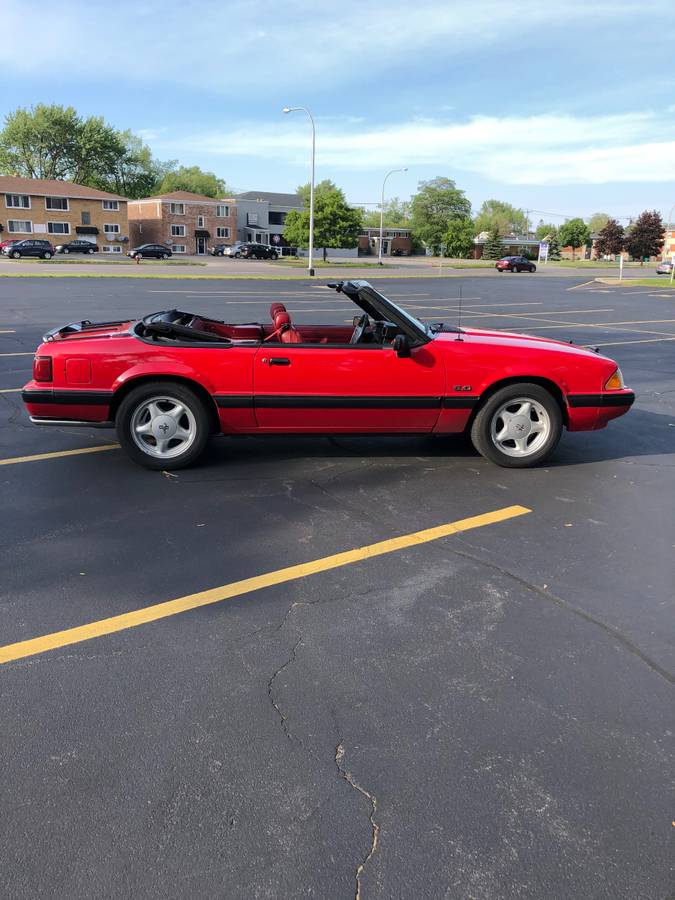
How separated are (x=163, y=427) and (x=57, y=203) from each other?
7593cm

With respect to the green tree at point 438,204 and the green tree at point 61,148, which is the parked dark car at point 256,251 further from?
the green tree at point 438,204

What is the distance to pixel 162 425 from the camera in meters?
5.54

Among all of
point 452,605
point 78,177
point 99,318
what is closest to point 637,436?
point 452,605

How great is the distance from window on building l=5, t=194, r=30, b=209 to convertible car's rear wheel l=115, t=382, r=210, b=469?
74093 millimetres

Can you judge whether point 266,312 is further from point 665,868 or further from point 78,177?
point 78,177

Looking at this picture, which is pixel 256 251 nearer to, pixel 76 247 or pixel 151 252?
pixel 151 252

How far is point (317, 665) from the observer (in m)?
3.10

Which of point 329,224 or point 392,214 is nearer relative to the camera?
point 329,224

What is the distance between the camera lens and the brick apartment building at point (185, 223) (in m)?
77.7

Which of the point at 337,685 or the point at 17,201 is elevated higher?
the point at 17,201

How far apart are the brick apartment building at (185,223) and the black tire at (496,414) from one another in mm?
77783

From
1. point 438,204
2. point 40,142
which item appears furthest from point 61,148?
point 438,204

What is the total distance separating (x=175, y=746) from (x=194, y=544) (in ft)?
5.99

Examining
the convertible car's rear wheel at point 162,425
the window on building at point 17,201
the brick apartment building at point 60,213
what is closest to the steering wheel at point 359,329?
the convertible car's rear wheel at point 162,425
